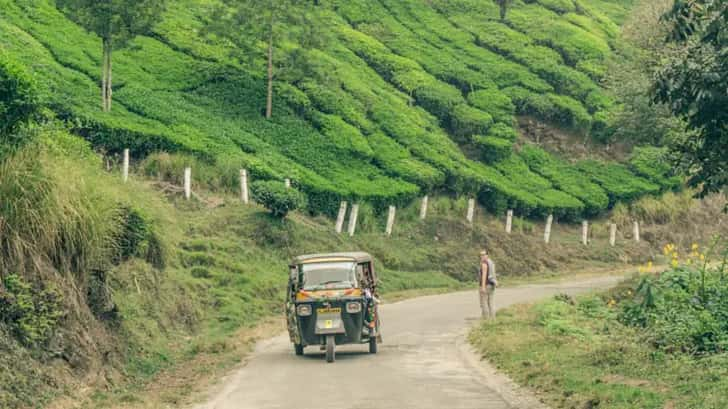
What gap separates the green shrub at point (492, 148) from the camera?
5762 cm

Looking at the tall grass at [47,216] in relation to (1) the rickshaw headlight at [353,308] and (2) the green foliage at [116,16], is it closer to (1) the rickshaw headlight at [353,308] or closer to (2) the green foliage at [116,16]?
(1) the rickshaw headlight at [353,308]

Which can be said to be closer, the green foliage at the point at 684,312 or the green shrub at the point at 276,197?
the green foliage at the point at 684,312

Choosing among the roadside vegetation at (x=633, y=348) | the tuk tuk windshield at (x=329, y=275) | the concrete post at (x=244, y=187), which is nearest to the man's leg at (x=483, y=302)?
the roadside vegetation at (x=633, y=348)

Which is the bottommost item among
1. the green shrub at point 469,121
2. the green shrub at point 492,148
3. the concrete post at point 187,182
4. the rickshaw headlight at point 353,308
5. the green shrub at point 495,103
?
the rickshaw headlight at point 353,308

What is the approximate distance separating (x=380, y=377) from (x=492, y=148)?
39.8 meters

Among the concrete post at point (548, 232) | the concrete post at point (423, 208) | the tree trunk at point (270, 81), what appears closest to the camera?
the concrete post at point (423, 208)

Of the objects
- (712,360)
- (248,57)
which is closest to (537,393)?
A: (712,360)

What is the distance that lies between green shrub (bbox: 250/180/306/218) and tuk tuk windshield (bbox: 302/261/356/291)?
1423 centimetres

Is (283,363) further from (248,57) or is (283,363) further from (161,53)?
(161,53)

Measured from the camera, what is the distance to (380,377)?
18.8 m

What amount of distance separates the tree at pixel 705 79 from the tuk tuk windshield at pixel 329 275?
8.13 metres

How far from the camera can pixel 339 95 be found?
54031mm

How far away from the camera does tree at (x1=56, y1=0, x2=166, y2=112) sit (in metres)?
41.7

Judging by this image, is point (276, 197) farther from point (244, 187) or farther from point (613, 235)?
point (613, 235)
